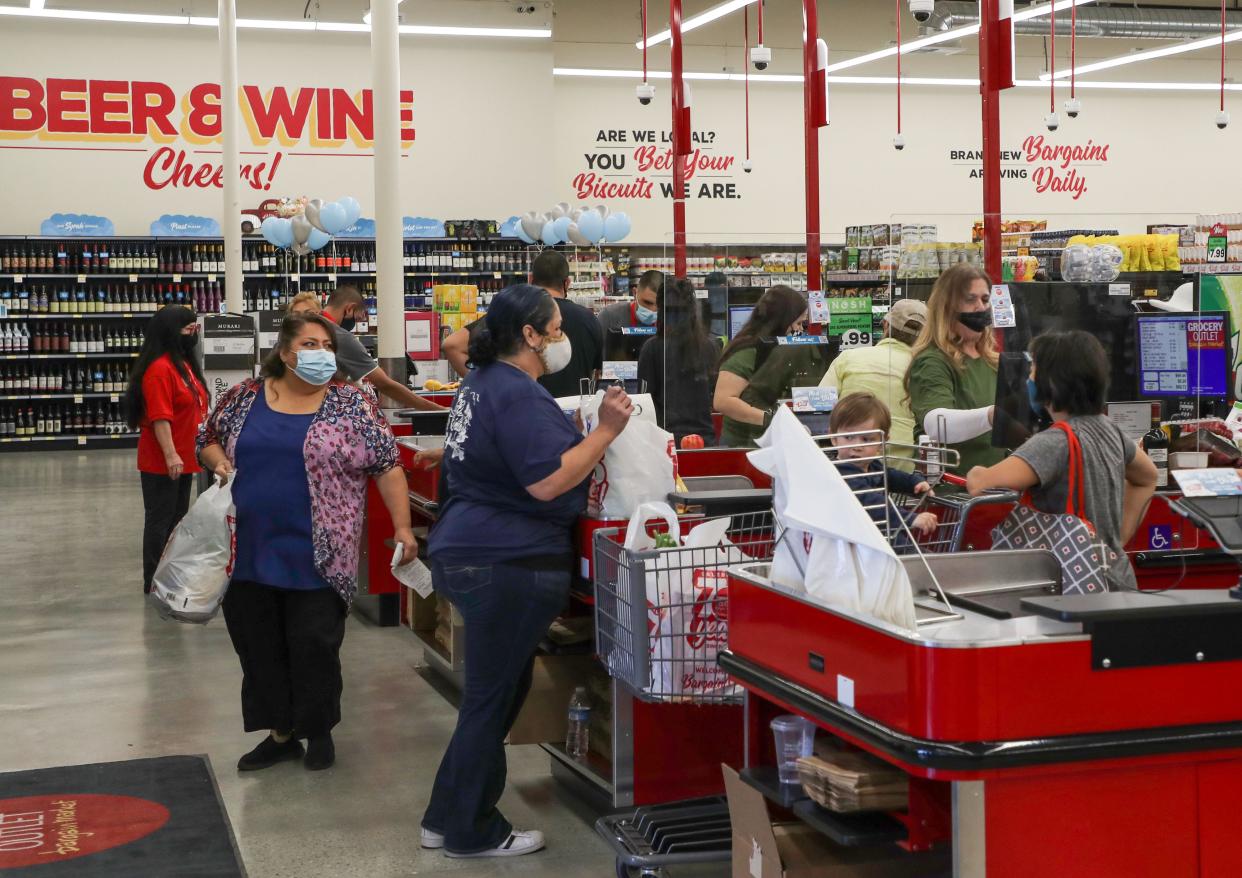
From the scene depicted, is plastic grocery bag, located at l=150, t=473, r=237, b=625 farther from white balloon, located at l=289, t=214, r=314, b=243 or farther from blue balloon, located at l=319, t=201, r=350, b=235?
white balloon, located at l=289, t=214, r=314, b=243

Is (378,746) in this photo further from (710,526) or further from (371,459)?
(710,526)

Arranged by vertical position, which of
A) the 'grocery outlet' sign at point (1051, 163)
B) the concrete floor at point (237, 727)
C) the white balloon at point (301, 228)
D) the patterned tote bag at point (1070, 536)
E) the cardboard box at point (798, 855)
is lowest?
the concrete floor at point (237, 727)

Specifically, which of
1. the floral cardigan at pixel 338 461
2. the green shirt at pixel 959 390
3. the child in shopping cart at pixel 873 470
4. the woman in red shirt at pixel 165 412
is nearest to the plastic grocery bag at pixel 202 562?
the floral cardigan at pixel 338 461

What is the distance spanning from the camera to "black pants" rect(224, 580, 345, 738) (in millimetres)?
4496

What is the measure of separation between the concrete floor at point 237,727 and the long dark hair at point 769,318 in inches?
64.1

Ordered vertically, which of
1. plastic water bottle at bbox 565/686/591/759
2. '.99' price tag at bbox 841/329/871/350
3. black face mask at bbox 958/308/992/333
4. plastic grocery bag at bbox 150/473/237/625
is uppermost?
black face mask at bbox 958/308/992/333

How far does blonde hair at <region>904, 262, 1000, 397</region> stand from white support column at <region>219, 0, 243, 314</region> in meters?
10.6

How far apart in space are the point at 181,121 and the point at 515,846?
1449 cm

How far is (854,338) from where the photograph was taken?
17.8 feet

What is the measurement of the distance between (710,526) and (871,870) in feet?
3.06

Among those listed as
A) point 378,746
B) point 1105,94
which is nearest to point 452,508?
point 378,746

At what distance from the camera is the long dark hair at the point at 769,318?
5075 millimetres

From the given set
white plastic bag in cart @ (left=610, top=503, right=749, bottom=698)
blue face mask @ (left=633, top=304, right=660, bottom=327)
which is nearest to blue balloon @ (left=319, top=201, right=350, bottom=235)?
blue face mask @ (left=633, top=304, right=660, bottom=327)

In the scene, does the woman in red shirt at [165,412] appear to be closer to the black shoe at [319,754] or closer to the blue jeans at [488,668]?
the black shoe at [319,754]
